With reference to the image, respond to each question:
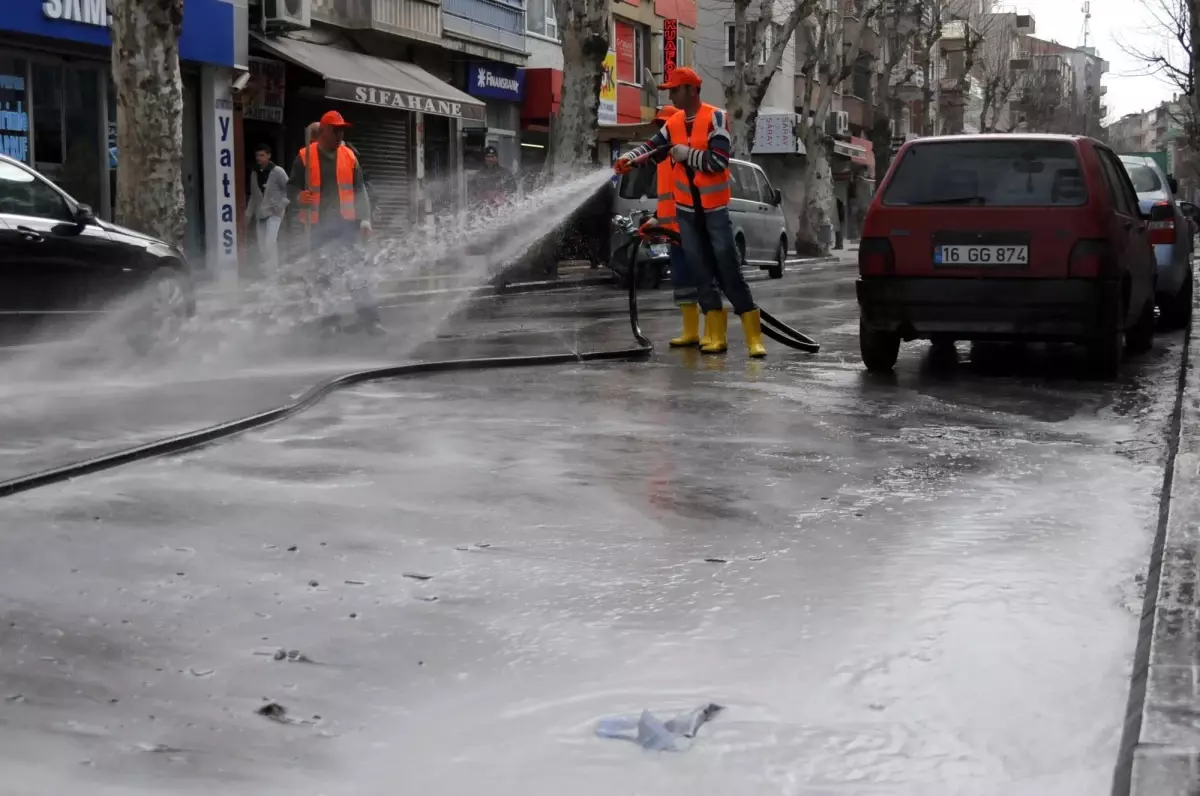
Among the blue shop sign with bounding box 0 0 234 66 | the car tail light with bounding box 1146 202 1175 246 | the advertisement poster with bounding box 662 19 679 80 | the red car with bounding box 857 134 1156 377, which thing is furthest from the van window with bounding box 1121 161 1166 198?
the advertisement poster with bounding box 662 19 679 80

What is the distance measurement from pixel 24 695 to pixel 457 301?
16.4 meters

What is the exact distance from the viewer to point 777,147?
56.0 meters

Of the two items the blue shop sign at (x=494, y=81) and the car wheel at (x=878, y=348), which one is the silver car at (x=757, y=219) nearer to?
the blue shop sign at (x=494, y=81)

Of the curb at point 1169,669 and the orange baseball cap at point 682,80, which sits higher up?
the orange baseball cap at point 682,80

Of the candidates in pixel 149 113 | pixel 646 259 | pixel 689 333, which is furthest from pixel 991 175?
pixel 646 259

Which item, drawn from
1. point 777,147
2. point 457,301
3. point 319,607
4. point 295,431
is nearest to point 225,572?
point 319,607

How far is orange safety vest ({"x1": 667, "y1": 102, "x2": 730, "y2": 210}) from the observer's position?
36.7ft

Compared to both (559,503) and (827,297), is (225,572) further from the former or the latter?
(827,297)

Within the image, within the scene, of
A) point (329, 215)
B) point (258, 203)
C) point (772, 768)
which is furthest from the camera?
point (258, 203)

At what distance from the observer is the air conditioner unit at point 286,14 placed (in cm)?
2555

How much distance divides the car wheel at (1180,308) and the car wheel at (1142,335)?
2797 mm

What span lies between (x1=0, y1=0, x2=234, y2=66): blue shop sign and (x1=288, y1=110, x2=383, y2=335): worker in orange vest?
802 centimetres

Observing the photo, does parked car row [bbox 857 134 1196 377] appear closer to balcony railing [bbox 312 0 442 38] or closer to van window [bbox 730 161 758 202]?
van window [bbox 730 161 758 202]

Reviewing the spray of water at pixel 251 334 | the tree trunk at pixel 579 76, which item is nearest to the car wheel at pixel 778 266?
the tree trunk at pixel 579 76
